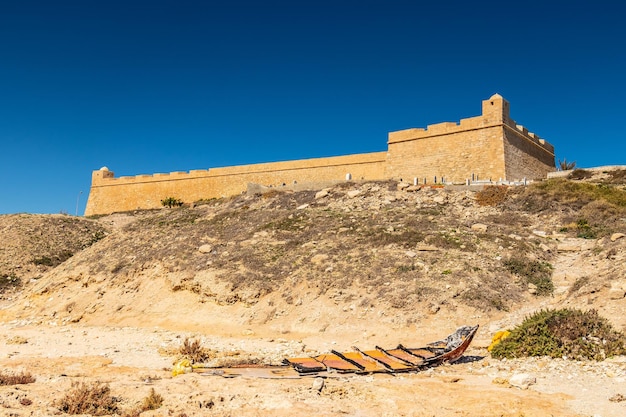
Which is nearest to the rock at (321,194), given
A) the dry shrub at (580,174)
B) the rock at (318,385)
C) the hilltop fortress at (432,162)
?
the hilltop fortress at (432,162)

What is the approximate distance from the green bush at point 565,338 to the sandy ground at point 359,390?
0.27 meters

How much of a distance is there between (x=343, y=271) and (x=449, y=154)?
49.2 feet

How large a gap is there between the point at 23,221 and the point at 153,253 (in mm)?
15903

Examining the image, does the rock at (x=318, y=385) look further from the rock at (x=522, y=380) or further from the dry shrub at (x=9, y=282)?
the dry shrub at (x=9, y=282)

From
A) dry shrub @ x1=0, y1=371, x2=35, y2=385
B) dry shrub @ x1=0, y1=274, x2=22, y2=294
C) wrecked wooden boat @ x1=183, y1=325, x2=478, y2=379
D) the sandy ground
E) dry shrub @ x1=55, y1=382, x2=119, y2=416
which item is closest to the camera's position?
dry shrub @ x1=55, y1=382, x2=119, y2=416

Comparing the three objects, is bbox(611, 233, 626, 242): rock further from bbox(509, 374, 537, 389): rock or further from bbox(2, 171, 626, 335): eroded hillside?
bbox(509, 374, 537, 389): rock

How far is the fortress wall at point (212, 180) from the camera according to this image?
3164 centimetres

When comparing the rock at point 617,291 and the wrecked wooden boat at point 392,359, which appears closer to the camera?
the wrecked wooden boat at point 392,359

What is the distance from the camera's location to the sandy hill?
11555mm

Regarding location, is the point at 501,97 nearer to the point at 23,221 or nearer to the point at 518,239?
the point at 518,239

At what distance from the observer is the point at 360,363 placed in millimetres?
8289

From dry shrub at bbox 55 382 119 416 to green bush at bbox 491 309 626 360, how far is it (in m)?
6.90

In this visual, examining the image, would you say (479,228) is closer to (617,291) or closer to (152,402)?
(617,291)

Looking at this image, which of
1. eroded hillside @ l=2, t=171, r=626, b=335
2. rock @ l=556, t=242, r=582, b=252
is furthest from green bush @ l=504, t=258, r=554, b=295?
rock @ l=556, t=242, r=582, b=252
